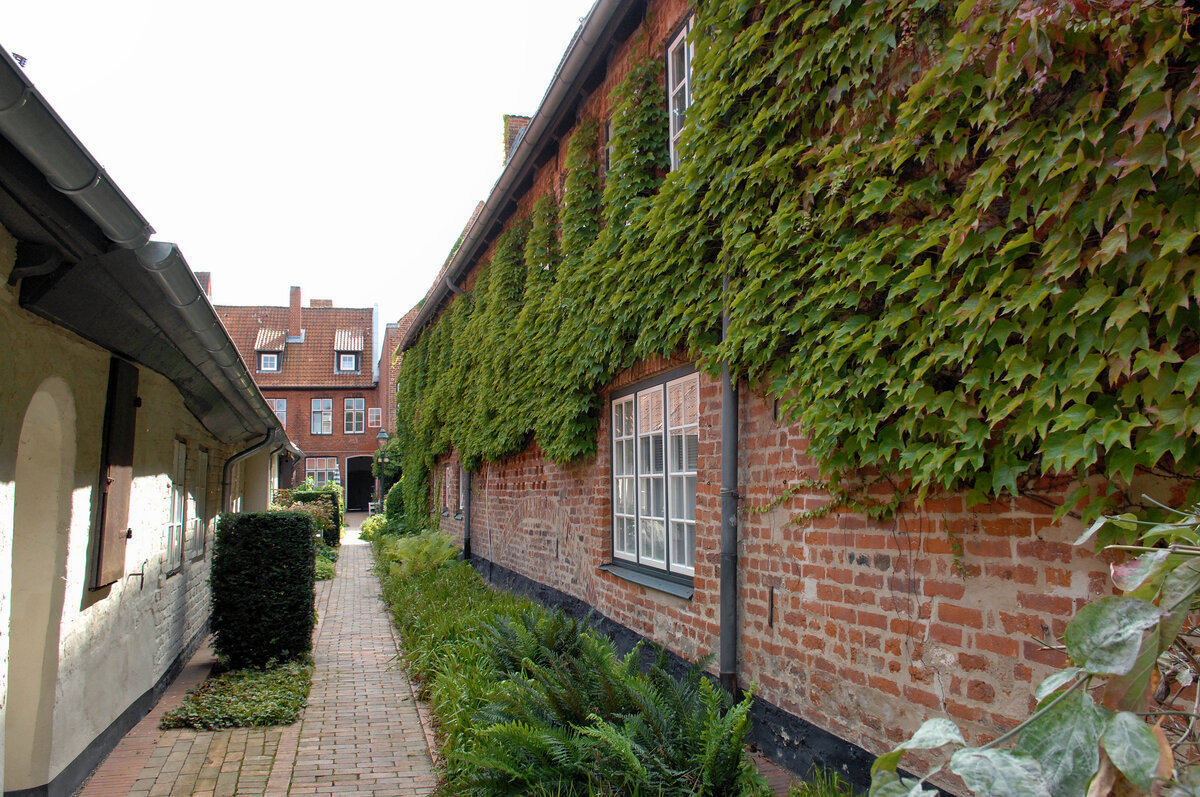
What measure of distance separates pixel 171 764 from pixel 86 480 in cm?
198

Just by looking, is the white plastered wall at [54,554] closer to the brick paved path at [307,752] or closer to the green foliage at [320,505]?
the brick paved path at [307,752]

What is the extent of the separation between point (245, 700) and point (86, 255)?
4.33 metres

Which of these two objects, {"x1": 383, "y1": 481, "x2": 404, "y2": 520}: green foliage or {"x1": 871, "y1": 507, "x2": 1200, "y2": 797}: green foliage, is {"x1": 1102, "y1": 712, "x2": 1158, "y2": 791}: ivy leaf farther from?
{"x1": 383, "y1": 481, "x2": 404, "y2": 520}: green foliage

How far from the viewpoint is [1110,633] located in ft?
3.43

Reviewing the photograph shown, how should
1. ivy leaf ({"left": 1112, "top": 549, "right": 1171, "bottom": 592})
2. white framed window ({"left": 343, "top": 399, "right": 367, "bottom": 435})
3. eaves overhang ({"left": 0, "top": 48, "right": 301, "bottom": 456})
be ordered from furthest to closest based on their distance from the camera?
white framed window ({"left": 343, "top": 399, "right": 367, "bottom": 435}), eaves overhang ({"left": 0, "top": 48, "right": 301, "bottom": 456}), ivy leaf ({"left": 1112, "top": 549, "right": 1171, "bottom": 592})

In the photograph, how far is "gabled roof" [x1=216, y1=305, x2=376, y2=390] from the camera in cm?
4112

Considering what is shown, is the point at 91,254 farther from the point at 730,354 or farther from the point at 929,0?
the point at 929,0

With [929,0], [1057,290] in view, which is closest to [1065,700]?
[1057,290]

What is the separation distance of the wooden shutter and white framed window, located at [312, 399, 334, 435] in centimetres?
3732

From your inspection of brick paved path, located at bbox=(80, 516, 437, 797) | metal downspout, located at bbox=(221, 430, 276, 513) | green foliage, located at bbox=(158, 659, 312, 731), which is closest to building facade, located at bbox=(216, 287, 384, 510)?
metal downspout, located at bbox=(221, 430, 276, 513)

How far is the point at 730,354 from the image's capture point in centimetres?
500

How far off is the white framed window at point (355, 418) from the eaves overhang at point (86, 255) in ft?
120

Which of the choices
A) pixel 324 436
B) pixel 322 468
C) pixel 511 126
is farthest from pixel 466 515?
pixel 322 468

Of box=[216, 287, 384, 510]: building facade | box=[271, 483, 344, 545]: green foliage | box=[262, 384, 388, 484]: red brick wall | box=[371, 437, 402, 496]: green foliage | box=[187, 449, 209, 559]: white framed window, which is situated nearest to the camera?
box=[187, 449, 209, 559]: white framed window
